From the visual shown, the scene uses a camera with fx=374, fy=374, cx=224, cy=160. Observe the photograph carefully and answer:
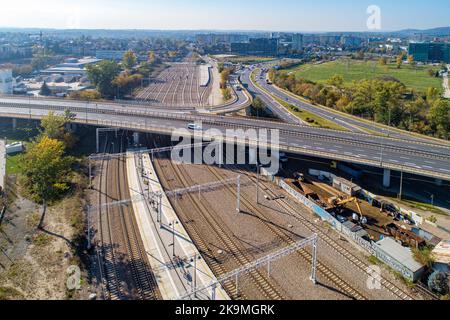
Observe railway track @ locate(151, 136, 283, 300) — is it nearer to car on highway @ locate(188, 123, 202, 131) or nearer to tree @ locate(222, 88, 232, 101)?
car on highway @ locate(188, 123, 202, 131)

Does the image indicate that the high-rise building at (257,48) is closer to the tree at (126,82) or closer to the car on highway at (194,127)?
the tree at (126,82)

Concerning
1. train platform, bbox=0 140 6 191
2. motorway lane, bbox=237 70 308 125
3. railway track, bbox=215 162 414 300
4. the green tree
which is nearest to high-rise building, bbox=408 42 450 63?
motorway lane, bbox=237 70 308 125

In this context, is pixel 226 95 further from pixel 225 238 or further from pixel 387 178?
pixel 225 238

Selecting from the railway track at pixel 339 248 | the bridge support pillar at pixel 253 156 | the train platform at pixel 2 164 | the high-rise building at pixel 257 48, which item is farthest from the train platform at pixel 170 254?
the high-rise building at pixel 257 48

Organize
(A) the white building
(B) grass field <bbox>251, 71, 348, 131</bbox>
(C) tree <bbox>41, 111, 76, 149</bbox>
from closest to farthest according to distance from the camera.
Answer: (C) tree <bbox>41, 111, 76, 149</bbox>
(B) grass field <bbox>251, 71, 348, 131</bbox>
(A) the white building

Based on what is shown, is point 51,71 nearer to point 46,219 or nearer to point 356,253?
point 46,219

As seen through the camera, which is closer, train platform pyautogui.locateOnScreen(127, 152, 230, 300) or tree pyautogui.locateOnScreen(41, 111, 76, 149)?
train platform pyautogui.locateOnScreen(127, 152, 230, 300)

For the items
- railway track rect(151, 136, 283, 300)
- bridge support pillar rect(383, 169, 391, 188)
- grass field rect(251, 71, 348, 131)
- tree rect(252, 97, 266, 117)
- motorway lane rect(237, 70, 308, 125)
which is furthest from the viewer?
tree rect(252, 97, 266, 117)
